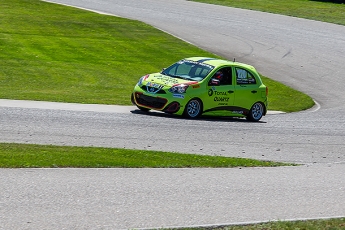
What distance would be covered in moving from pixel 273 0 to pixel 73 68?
2724 cm

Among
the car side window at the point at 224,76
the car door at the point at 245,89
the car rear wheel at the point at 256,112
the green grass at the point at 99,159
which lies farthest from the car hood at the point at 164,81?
the green grass at the point at 99,159

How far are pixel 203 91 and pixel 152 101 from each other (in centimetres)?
142

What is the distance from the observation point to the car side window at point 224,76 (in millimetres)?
21266

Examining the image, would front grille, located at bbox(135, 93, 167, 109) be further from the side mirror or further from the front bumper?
the side mirror

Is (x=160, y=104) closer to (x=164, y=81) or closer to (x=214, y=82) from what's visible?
(x=164, y=81)

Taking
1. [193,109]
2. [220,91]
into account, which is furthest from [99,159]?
[220,91]

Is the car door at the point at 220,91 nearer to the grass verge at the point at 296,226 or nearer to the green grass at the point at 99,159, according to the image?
the green grass at the point at 99,159

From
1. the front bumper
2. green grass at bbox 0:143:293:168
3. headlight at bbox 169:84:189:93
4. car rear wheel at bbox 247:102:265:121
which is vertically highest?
green grass at bbox 0:143:293:168

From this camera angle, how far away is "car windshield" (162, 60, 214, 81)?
21.1 m

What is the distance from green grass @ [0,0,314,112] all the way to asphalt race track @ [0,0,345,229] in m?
1.82

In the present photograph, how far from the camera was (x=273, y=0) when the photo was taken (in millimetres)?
52375

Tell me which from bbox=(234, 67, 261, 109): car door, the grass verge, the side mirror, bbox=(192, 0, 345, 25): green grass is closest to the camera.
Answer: the grass verge

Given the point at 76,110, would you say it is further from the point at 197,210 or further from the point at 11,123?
the point at 197,210

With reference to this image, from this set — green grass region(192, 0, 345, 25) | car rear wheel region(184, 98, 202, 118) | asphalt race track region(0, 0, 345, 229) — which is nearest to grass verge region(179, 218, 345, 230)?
asphalt race track region(0, 0, 345, 229)
